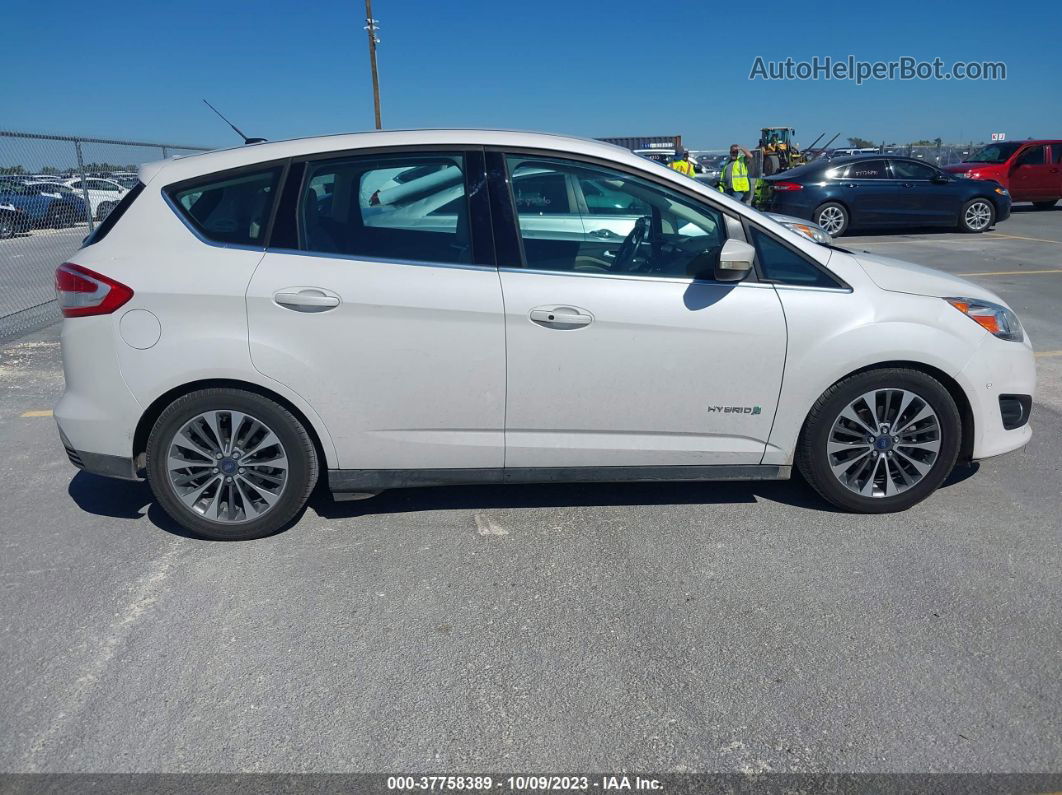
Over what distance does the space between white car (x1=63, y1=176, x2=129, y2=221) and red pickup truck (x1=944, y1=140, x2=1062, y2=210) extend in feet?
60.8

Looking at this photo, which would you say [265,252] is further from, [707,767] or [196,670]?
[707,767]

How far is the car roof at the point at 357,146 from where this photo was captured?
380 centimetres

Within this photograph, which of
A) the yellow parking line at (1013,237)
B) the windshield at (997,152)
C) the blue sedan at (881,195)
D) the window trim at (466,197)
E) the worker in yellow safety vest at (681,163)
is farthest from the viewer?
the windshield at (997,152)

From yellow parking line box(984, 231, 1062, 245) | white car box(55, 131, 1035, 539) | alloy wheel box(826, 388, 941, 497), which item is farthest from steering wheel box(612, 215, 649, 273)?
yellow parking line box(984, 231, 1062, 245)

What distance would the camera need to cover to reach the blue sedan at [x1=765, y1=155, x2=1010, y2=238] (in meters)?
16.4

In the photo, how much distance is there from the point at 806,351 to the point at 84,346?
3.22m

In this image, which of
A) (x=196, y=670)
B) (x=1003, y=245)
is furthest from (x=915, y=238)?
(x=196, y=670)

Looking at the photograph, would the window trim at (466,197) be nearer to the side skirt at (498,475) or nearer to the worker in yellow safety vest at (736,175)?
the side skirt at (498,475)

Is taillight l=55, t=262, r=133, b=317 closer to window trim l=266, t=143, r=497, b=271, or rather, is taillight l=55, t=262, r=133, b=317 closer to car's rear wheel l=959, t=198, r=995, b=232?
window trim l=266, t=143, r=497, b=271


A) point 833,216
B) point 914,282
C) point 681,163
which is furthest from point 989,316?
point 681,163

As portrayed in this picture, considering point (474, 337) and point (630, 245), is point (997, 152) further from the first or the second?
point (474, 337)

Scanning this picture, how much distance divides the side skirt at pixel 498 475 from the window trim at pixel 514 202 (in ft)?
2.91

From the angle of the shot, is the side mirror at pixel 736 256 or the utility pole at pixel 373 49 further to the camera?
the utility pole at pixel 373 49

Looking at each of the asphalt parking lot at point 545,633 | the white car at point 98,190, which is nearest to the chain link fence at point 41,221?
the white car at point 98,190
